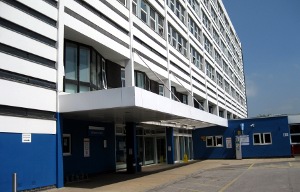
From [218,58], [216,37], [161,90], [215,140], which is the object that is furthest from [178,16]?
[216,37]

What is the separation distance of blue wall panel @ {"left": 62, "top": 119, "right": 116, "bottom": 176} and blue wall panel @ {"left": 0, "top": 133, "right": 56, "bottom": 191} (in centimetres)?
279

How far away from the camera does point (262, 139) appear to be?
36531 mm

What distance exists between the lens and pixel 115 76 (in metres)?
23.3

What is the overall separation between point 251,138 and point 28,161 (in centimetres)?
2723

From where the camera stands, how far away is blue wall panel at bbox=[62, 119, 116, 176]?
60.5 feet

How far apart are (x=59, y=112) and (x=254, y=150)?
25423mm

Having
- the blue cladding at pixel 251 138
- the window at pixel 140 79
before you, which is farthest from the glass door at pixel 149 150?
the blue cladding at pixel 251 138

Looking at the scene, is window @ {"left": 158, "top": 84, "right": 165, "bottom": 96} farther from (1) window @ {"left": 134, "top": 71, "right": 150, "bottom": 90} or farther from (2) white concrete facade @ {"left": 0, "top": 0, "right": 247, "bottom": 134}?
(1) window @ {"left": 134, "top": 71, "right": 150, "bottom": 90}

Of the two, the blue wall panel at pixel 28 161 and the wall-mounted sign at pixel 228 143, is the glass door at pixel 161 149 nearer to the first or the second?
the wall-mounted sign at pixel 228 143

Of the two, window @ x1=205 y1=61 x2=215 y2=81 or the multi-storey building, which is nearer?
the multi-storey building

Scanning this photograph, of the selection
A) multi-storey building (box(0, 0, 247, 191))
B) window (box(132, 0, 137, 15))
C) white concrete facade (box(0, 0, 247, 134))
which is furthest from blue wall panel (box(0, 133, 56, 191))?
window (box(132, 0, 137, 15))

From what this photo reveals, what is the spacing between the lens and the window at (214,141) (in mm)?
38375

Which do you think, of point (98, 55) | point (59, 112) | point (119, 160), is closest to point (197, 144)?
point (119, 160)

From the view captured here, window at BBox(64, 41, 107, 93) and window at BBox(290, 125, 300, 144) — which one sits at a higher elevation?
window at BBox(64, 41, 107, 93)
